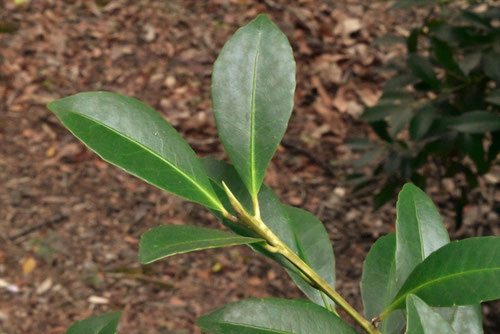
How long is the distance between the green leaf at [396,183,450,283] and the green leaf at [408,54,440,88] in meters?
1.20

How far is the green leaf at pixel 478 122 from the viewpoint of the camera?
63.0 inches

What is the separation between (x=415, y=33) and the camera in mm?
1999

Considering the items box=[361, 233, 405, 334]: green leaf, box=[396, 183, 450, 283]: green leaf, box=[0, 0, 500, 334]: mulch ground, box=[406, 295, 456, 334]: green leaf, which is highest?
box=[406, 295, 456, 334]: green leaf

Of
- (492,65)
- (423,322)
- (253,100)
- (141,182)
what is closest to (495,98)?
(492,65)

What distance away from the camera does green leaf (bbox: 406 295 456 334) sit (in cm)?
53

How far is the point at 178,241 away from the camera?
60cm

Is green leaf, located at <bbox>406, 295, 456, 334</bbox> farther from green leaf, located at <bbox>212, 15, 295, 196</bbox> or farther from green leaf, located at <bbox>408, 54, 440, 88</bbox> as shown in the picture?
green leaf, located at <bbox>408, 54, 440, 88</bbox>

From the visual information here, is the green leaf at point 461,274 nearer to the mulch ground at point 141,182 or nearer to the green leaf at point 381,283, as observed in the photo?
the green leaf at point 381,283

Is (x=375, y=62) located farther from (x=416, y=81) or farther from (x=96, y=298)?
(x=96, y=298)

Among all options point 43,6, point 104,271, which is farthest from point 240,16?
point 104,271

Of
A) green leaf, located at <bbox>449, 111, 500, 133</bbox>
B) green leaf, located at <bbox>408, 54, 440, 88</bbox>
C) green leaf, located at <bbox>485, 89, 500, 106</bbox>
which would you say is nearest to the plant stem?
green leaf, located at <bbox>485, 89, 500, 106</bbox>

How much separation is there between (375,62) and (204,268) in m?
1.65

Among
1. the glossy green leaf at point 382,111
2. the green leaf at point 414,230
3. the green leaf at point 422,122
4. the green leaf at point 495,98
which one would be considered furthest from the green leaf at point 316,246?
the glossy green leaf at point 382,111

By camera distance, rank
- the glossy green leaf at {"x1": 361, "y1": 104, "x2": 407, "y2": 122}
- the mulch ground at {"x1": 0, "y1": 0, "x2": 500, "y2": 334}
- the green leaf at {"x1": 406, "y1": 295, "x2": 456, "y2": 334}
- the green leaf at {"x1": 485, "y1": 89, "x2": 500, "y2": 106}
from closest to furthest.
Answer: the green leaf at {"x1": 406, "y1": 295, "x2": 456, "y2": 334} < the green leaf at {"x1": 485, "y1": 89, "x2": 500, "y2": 106} < the glossy green leaf at {"x1": 361, "y1": 104, "x2": 407, "y2": 122} < the mulch ground at {"x1": 0, "y1": 0, "x2": 500, "y2": 334}
